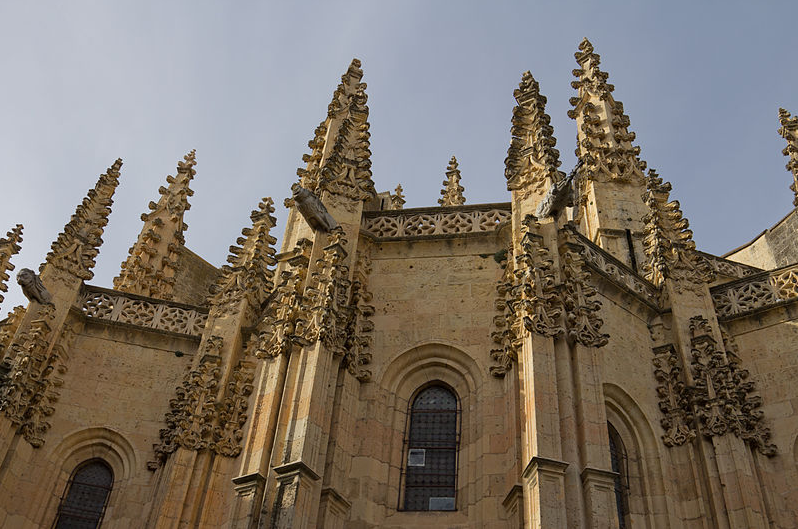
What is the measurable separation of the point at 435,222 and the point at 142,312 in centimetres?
619

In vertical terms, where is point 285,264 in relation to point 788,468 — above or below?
above

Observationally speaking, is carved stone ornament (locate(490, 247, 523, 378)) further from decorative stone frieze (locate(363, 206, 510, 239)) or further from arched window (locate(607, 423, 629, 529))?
arched window (locate(607, 423, 629, 529))

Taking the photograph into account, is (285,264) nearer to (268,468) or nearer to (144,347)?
(144,347)

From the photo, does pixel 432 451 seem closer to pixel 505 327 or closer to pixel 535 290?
pixel 505 327

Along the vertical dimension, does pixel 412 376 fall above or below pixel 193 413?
above

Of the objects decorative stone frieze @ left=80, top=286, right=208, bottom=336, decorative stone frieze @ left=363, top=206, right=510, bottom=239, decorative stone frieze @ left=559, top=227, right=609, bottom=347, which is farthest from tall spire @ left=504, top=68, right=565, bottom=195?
decorative stone frieze @ left=80, top=286, right=208, bottom=336

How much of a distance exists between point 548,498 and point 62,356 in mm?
9748

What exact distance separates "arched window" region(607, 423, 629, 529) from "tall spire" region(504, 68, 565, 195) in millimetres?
4183

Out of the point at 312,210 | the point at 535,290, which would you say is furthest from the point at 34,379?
the point at 535,290

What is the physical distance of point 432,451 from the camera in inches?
500

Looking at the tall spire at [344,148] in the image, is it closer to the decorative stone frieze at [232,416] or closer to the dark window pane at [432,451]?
the decorative stone frieze at [232,416]

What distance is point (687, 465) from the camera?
13.0m

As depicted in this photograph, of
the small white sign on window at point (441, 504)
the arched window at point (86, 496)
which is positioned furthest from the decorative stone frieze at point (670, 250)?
the arched window at point (86, 496)

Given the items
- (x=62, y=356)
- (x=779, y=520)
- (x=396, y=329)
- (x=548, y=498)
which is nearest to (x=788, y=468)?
(x=779, y=520)
